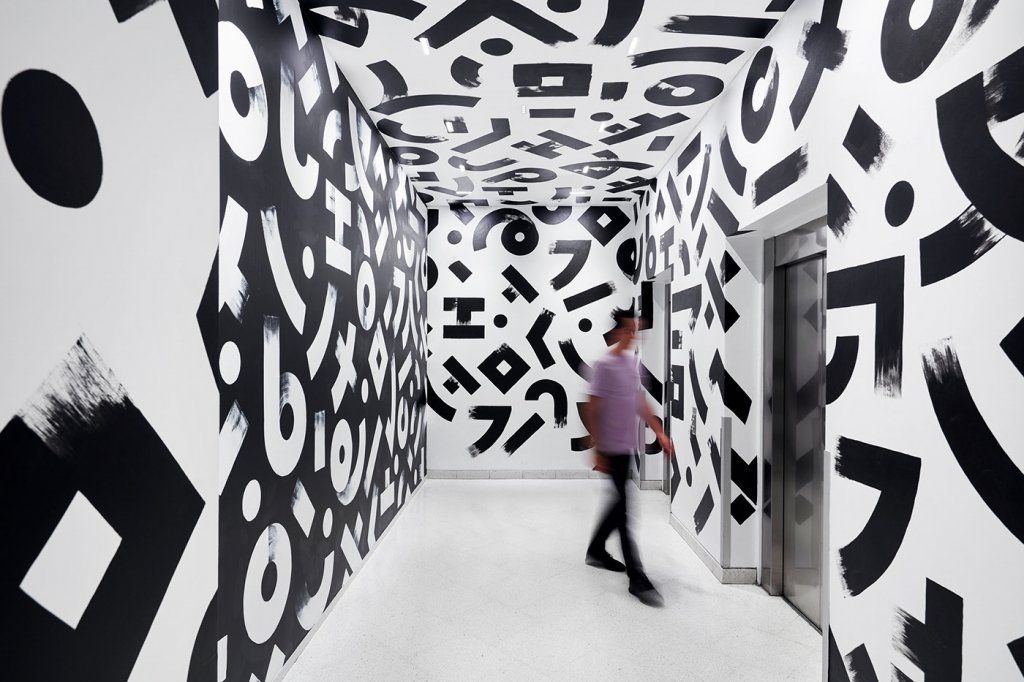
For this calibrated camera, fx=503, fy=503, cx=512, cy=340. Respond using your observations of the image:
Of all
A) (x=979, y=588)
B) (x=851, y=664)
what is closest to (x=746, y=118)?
(x=979, y=588)

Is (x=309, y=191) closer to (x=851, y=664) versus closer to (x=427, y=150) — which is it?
(x=427, y=150)

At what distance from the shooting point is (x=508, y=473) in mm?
5844

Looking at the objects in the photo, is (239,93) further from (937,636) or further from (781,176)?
(937,636)

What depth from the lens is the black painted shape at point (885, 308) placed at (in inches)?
66.4

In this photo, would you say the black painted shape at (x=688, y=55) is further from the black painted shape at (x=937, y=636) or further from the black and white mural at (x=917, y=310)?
the black painted shape at (x=937, y=636)

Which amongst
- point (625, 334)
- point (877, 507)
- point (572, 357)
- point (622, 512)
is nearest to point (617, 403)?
point (625, 334)

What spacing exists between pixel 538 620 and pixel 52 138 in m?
2.79

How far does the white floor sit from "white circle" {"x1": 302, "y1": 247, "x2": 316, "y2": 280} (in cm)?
183

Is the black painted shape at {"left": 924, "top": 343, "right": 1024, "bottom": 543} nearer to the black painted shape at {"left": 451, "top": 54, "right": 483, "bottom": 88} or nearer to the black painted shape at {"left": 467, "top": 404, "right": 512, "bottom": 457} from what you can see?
the black painted shape at {"left": 451, "top": 54, "right": 483, "bottom": 88}

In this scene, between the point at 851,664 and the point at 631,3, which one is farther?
the point at 631,3

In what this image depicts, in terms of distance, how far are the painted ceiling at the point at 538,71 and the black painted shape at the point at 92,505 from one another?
2195 millimetres

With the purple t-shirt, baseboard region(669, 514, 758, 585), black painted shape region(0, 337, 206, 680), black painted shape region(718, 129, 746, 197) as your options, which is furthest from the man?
black painted shape region(0, 337, 206, 680)

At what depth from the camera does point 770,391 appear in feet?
10.1

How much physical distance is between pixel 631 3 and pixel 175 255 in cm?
229
